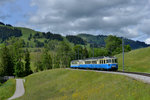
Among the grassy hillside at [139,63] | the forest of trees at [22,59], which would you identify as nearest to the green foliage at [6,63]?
the forest of trees at [22,59]

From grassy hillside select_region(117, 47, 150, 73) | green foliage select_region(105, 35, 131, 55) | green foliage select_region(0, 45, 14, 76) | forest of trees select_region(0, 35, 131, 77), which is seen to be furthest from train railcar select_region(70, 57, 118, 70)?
green foliage select_region(105, 35, 131, 55)

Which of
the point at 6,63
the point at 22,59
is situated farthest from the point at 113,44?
the point at 6,63

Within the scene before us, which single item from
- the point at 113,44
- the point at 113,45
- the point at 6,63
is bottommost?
the point at 6,63

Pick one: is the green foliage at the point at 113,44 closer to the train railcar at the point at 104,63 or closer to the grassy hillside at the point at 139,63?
the grassy hillside at the point at 139,63

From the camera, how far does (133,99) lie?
56.1 feet

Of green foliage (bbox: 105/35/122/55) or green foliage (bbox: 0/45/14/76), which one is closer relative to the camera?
green foliage (bbox: 0/45/14/76)

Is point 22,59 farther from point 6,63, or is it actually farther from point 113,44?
point 113,44

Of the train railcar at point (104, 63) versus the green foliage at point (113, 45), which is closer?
the train railcar at point (104, 63)

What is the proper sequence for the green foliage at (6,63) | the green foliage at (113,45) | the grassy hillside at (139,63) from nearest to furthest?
the grassy hillside at (139,63) < the green foliage at (6,63) < the green foliage at (113,45)

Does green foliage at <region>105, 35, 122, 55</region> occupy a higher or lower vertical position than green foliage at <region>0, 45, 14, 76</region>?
higher

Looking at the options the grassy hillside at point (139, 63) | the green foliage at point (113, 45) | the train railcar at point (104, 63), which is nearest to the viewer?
the train railcar at point (104, 63)

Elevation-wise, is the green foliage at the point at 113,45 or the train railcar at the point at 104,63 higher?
the green foliage at the point at 113,45

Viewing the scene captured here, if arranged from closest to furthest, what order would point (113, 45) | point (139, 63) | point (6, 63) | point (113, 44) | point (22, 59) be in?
1. point (139, 63)
2. point (6, 63)
3. point (22, 59)
4. point (113, 44)
5. point (113, 45)

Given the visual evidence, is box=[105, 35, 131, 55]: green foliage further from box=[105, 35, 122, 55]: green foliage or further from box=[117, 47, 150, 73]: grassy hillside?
box=[117, 47, 150, 73]: grassy hillside
